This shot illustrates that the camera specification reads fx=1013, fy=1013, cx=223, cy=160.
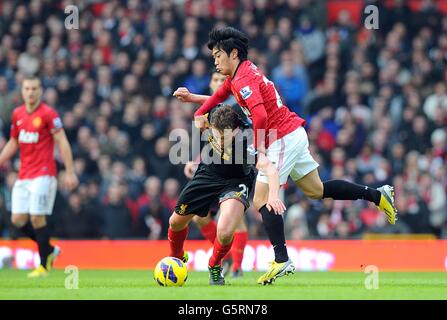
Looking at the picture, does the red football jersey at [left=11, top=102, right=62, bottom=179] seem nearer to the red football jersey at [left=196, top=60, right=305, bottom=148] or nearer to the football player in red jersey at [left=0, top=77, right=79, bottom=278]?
the football player in red jersey at [left=0, top=77, right=79, bottom=278]

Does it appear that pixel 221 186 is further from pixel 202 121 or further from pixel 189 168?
pixel 189 168

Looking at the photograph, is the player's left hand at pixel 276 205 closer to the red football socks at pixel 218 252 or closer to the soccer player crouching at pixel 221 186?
the soccer player crouching at pixel 221 186

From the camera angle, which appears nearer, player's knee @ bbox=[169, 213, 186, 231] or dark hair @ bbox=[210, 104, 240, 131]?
dark hair @ bbox=[210, 104, 240, 131]

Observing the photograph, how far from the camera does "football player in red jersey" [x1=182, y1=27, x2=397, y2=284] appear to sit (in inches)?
354

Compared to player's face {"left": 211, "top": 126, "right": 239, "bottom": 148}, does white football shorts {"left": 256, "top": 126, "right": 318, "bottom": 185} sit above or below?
below

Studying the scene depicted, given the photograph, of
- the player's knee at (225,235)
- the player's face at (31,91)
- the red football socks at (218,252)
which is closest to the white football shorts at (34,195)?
the player's face at (31,91)

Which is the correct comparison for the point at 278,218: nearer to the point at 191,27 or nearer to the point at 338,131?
the point at 338,131

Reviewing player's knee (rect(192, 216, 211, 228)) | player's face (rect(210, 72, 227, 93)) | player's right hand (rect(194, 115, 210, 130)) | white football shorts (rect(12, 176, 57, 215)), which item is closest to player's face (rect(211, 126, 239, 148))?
player's right hand (rect(194, 115, 210, 130))

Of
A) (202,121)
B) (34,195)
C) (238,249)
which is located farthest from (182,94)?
(34,195)

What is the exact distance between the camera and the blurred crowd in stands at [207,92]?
16.3 meters

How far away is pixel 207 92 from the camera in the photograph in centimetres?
1747

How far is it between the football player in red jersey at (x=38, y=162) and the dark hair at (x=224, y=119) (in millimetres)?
3287

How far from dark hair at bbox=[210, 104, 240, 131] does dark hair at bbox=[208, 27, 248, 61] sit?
0.50m
